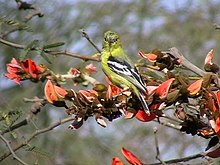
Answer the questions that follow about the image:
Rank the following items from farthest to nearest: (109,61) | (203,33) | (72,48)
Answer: (203,33) → (72,48) → (109,61)

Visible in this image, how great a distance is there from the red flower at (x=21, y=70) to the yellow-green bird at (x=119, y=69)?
0.23 m

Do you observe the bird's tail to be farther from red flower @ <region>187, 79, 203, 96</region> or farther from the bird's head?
the bird's head

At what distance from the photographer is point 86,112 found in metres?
1.32

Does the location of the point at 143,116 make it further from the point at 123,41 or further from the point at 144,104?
the point at 123,41

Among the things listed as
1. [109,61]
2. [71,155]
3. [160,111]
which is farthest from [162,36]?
[160,111]

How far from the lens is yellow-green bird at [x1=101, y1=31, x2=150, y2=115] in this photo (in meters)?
1.37

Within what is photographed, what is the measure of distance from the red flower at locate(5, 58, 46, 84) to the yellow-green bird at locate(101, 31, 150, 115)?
0.23 meters

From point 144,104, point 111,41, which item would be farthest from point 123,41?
point 144,104

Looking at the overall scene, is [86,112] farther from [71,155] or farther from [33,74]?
[71,155]

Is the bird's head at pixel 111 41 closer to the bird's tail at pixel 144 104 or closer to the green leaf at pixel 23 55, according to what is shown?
the green leaf at pixel 23 55

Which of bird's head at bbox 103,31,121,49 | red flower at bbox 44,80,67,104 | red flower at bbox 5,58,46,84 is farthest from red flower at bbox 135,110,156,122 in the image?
bird's head at bbox 103,31,121,49

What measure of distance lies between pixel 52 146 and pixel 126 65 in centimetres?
516

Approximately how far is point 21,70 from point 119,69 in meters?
0.32

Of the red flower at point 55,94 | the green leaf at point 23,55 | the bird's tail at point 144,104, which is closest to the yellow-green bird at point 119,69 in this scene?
the bird's tail at point 144,104
